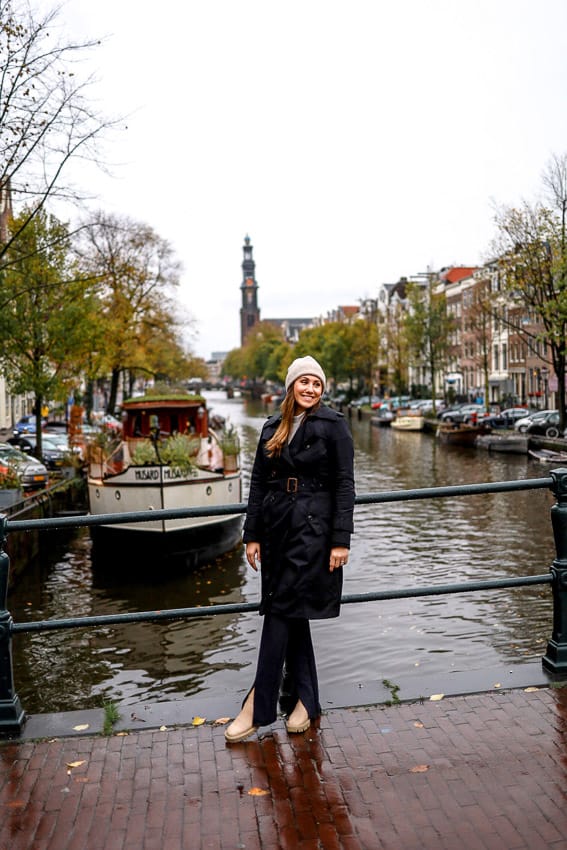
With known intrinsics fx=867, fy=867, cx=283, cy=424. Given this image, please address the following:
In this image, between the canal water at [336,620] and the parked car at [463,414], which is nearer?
the canal water at [336,620]

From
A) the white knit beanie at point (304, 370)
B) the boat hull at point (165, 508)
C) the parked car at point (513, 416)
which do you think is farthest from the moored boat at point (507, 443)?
the white knit beanie at point (304, 370)

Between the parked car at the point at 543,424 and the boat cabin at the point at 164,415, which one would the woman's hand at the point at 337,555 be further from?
the parked car at the point at 543,424

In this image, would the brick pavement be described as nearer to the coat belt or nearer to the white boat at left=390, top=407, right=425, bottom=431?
the coat belt

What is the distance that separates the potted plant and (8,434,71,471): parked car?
889 cm

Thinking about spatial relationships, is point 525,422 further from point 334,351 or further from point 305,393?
point 334,351

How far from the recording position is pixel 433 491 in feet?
16.3

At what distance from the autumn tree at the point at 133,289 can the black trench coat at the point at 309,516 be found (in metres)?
38.1

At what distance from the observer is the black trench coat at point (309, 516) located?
Answer: 14.0 ft

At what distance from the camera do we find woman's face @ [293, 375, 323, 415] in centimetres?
439

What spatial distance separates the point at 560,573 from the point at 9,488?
14.6 metres

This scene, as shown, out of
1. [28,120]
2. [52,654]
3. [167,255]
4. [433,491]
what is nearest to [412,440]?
[167,255]

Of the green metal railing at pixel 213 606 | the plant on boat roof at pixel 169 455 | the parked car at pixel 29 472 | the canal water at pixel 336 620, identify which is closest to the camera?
the green metal railing at pixel 213 606

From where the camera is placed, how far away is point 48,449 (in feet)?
107

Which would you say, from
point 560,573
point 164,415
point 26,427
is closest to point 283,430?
point 560,573
